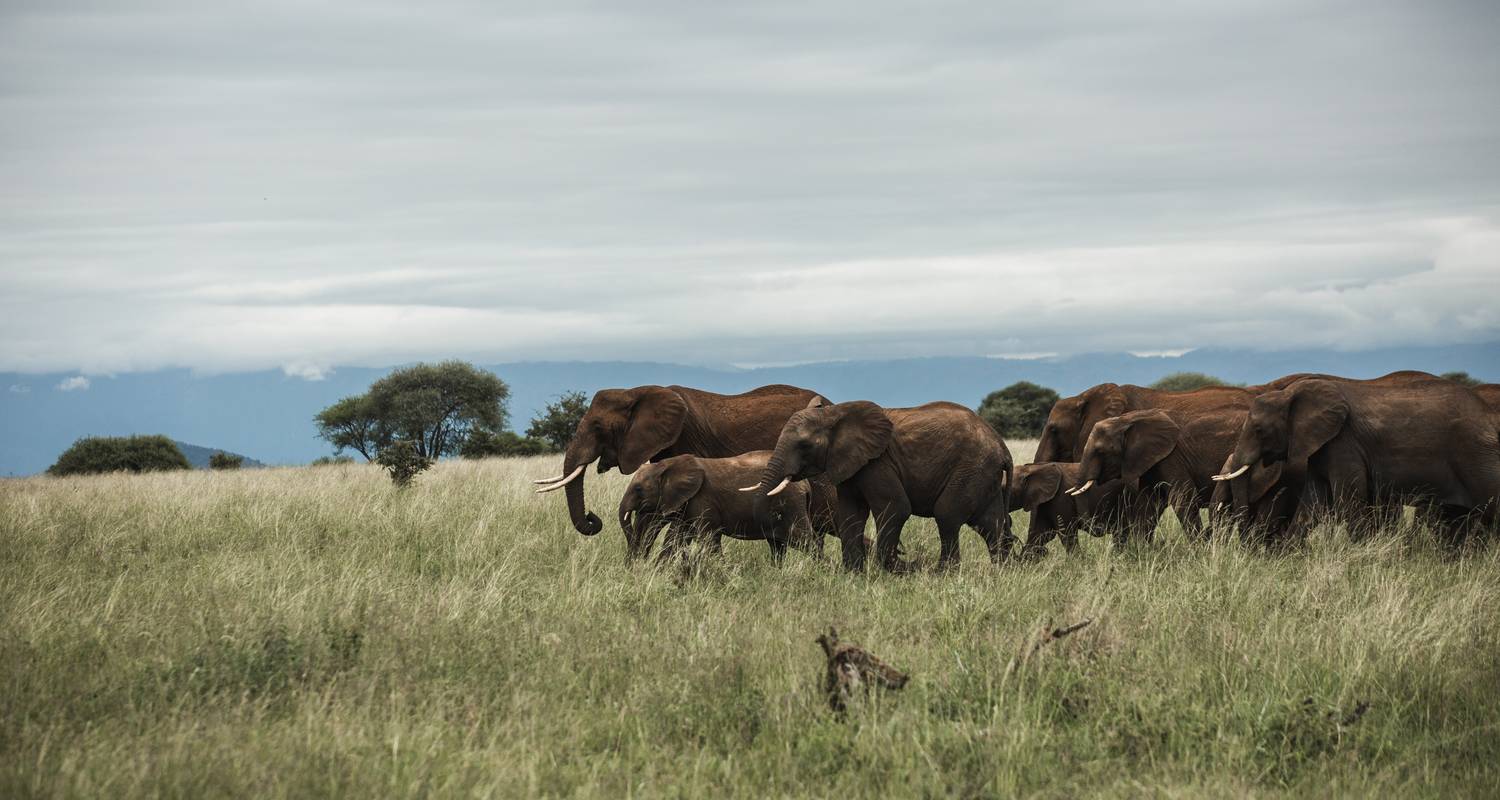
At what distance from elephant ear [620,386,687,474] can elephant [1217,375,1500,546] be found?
5967 millimetres

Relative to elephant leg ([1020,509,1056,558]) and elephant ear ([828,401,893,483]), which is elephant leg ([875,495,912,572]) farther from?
elephant leg ([1020,509,1056,558])

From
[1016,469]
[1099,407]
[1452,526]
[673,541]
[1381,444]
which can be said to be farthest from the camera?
[1099,407]

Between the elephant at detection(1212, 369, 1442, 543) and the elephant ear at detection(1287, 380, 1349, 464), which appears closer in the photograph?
the elephant ear at detection(1287, 380, 1349, 464)

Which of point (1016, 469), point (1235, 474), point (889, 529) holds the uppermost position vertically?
point (1235, 474)

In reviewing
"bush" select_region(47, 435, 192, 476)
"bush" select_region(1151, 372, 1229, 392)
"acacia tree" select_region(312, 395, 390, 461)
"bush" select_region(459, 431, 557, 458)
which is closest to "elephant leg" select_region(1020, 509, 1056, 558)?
"bush" select_region(459, 431, 557, 458)

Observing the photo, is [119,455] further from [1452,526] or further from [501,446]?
[1452,526]

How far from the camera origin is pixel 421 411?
59156 millimetres

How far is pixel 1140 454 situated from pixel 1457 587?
12.6ft

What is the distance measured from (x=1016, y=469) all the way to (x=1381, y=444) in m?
3.87

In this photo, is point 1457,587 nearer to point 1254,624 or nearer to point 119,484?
point 1254,624

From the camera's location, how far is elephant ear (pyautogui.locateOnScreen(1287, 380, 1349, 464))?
42.0ft

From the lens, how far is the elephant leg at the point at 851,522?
40.5 ft

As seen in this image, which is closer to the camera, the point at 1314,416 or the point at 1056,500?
the point at 1314,416

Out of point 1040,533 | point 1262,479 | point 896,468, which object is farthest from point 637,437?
point 1262,479
